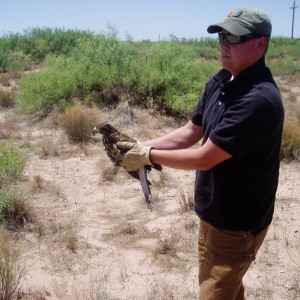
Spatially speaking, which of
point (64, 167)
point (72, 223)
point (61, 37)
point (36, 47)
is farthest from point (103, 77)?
point (61, 37)

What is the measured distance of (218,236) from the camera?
239 centimetres

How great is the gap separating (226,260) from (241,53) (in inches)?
45.9

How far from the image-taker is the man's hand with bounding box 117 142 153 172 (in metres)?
2.49

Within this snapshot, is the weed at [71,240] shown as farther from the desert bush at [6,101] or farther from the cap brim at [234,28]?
the desert bush at [6,101]

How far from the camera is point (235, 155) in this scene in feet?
6.86

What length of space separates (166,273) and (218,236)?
1.84 metres

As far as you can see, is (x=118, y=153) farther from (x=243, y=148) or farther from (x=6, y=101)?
(x=6, y=101)

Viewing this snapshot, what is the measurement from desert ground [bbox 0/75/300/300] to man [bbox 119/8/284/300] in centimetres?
144

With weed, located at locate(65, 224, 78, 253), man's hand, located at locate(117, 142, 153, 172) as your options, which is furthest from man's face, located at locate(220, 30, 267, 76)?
weed, located at locate(65, 224, 78, 253)

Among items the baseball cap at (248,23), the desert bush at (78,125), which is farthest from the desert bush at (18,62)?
the baseball cap at (248,23)

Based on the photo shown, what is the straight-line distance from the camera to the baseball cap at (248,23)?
2.08 meters

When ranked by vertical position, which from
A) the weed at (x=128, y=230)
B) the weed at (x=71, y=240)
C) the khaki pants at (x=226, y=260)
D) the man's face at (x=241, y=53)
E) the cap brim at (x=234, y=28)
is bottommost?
the weed at (x=128, y=230)

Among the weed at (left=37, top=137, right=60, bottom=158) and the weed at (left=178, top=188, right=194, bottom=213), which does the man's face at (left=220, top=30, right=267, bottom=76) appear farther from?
the weed at (left=37, top=137, right=60, bottom=158)

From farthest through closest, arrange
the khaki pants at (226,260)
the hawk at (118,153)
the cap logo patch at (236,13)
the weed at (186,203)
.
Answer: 1. the weed at (186,203)
2. the hawk at (118,153)
3. the khaki pants at (226,260)
4. the cap logo patch at (236,13)
